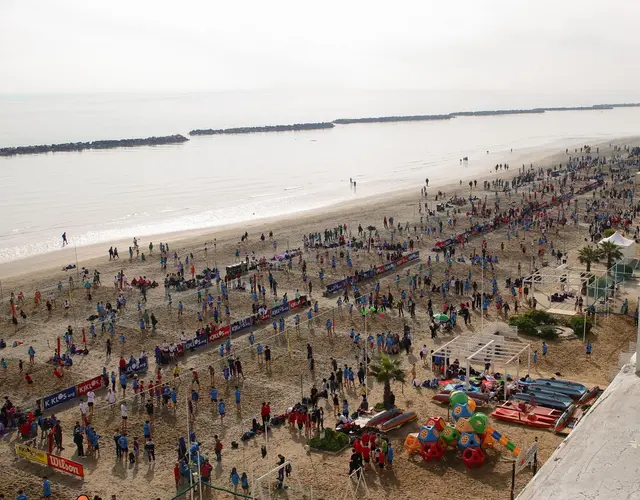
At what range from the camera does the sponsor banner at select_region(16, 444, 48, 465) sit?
2077 cm

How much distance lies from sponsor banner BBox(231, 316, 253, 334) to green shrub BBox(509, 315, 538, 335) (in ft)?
41.5

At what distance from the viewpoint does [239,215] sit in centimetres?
7650

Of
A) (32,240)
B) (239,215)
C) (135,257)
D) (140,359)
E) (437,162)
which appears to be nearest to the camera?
(140,359)

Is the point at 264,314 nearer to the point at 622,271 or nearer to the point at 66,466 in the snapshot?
the point at 66,466

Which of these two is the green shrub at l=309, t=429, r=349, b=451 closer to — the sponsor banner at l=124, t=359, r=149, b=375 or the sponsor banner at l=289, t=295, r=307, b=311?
the sponsor banner at l=124, t=359, r=149, b=375

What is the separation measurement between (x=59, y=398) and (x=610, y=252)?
98.6ft

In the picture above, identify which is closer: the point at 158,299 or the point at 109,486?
the point at 109,486

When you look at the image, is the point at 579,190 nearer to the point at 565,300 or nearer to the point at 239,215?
the point at 239,215

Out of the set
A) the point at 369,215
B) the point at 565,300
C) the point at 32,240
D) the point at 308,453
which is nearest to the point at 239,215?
the point at 369,215

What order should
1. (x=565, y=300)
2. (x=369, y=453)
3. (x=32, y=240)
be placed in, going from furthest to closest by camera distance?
(x=32, y=240) → (x=565, y=300) → (x=369, y=453)

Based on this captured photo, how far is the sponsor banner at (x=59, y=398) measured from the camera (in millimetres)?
25062

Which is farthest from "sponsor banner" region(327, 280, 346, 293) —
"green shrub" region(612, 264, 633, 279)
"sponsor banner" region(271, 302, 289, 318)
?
"green shrub" region(612, 264, 633, 279)

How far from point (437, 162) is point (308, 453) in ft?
385

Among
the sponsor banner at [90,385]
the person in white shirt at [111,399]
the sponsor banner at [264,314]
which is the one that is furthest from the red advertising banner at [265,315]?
the person in white shirt at [111,399]
